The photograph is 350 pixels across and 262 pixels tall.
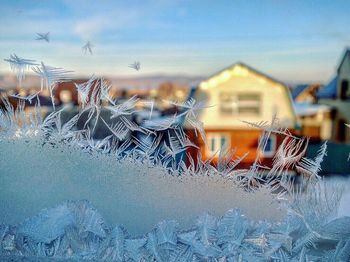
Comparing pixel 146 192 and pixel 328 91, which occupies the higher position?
pixel 328 91

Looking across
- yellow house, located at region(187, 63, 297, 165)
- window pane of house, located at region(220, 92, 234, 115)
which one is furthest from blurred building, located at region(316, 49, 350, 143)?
window pane of house, located at region(220, 92, 234, 115)

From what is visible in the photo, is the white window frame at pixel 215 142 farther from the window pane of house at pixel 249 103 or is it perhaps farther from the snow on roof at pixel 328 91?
the snow on roof at pixel 328 91

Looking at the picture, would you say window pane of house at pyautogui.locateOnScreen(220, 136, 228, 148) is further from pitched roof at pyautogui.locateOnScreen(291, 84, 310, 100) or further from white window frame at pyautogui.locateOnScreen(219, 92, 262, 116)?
pitched roof at pyautogui.locateOnScreen(291, 84, 310, 100)

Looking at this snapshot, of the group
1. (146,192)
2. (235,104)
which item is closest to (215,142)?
(235,104)

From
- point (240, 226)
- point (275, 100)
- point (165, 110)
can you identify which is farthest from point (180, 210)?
point (275, 100)

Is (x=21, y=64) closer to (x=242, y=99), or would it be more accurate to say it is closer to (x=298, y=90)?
(x=242, y=99)

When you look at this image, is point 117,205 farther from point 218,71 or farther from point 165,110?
point 218,71

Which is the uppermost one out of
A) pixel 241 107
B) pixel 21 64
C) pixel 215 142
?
pixel 21 64
